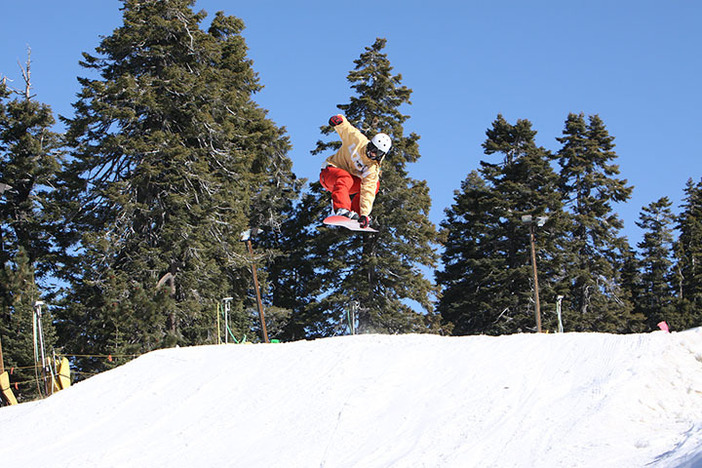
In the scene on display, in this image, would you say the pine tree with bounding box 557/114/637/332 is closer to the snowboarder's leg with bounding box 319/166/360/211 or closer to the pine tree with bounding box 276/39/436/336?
the pine tree with bounding box 276/39/436/336

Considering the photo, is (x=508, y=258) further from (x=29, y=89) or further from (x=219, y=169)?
(x=29, y=89)

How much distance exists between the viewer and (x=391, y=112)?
35.5 m

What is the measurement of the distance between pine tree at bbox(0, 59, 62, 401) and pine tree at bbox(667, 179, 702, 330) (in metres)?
31.5

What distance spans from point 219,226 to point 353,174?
1797cm

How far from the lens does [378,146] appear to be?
48.0ft

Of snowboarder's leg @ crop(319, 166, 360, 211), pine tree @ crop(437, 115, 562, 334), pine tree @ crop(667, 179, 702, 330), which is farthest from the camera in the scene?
pine tree @ crop(667, 179, 702, 330)

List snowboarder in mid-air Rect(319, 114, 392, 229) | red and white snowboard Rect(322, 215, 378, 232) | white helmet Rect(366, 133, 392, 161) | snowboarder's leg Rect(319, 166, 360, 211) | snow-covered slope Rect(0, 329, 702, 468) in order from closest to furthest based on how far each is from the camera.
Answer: snow-covered slope Rect(0, 329, 702, 468), white helmet Rect(366, 133, 392, 161), red and white snowboard Rect(322, 215, 378, 232), snowboarder in mid-air Rect(319, 114, 392, 229), snowboarder's leg Rect(319, 166, 360, 211)

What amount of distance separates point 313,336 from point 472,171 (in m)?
31.2

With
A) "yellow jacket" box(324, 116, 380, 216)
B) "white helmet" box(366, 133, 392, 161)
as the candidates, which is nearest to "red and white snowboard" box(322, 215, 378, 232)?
"yellow jacket" box(324, 116, 380, 216)

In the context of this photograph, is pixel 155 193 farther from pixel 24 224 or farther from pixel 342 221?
pixel 342 221

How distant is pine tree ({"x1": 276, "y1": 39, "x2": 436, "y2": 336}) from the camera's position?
3322 cm

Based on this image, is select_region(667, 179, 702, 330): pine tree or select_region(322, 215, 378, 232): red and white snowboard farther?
select_region(667, 179, 702, 330): pine tree

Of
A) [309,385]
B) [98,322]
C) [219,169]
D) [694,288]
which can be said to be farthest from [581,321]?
[309,385]

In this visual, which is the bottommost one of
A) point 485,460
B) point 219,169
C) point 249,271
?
point 485,460
